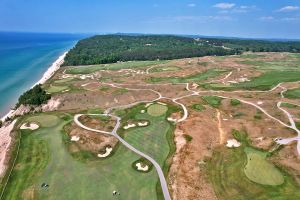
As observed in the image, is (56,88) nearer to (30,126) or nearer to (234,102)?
(30,126)

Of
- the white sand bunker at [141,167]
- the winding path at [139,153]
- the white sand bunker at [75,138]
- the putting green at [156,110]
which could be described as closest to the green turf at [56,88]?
the winding path at [139,153]

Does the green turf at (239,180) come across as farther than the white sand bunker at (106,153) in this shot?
No

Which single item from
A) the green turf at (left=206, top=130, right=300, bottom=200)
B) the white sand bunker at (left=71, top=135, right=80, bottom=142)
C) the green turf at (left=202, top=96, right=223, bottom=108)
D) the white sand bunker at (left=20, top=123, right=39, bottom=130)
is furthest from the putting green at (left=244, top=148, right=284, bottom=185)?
the white sand bunker at (left=20, top=123, right=39, bottom=130)

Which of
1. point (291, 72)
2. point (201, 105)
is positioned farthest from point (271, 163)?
point (291, 72)

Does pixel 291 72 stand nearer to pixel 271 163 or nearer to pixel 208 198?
pixel 271 163

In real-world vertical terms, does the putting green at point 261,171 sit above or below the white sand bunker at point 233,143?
above

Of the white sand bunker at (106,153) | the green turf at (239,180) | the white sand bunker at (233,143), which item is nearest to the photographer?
the green turf at (239,180)

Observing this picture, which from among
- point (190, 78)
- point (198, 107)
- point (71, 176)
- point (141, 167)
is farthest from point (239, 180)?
point (190, 78)

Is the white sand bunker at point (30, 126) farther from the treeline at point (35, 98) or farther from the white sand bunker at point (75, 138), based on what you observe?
the treeline at point (35, 98)
